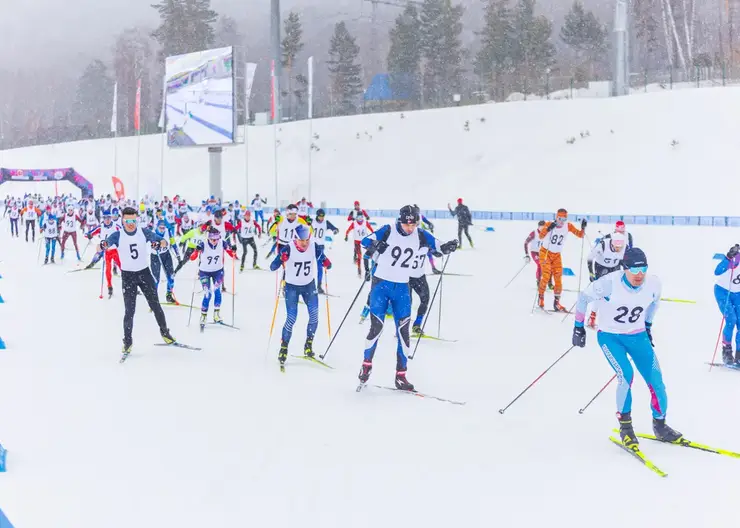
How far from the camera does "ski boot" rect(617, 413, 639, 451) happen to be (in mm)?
5941

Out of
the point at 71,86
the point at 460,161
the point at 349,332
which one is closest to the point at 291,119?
the point at 460,161

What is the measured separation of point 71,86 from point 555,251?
162m

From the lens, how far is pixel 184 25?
7038 centimetres

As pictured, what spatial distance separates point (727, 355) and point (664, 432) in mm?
3470

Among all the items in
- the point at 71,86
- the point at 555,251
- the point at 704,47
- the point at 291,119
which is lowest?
the point at 555,251

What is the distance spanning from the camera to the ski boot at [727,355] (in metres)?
9.01

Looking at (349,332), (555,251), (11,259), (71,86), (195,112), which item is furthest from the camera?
(71,86)

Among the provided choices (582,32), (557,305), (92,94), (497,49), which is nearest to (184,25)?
(497,49)

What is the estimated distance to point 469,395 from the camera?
785 centimetres

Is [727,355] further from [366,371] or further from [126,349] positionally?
[126,349]

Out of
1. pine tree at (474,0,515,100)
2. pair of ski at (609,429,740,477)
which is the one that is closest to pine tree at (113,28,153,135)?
pine tree at (474,0,515,100)

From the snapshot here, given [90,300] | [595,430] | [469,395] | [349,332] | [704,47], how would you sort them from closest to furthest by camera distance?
[595,430]
[469,395]
[349,332]
[90,300]
[704,47]

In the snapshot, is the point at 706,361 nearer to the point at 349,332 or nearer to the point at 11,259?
the point at 349,332

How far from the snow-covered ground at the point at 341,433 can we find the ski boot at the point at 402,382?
0.53ft
